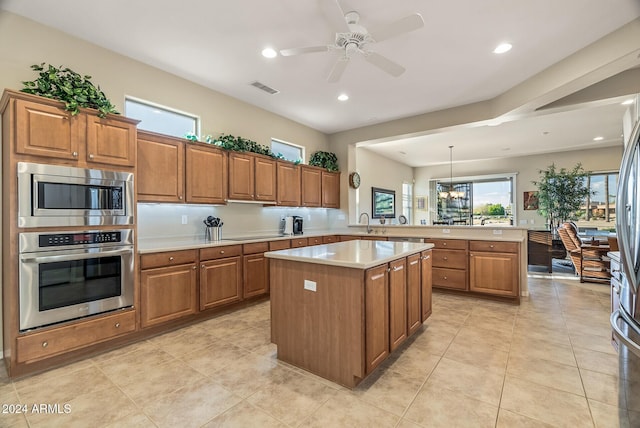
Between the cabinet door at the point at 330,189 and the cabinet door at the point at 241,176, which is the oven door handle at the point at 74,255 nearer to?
the cabinet door at the point at 241,176

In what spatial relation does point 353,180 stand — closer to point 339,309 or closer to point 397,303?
point 397,303

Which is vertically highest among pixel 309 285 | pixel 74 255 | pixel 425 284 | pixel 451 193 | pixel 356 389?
pixel 451 193

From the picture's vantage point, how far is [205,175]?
379 cm

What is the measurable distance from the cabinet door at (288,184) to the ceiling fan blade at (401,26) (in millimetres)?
2782

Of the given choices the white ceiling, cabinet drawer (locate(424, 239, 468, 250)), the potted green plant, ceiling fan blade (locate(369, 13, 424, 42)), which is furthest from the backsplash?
the potted green plant

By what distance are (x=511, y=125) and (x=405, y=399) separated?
565 cm

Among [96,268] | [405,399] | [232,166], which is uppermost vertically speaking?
[232,166]

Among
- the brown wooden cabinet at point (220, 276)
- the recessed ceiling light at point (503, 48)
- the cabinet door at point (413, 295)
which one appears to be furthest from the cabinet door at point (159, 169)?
the recessed ceiling light at point (503, 48)

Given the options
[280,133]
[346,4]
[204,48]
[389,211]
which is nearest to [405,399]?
[346,4]

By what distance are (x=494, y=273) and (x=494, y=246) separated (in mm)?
385

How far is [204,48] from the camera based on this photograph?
10.4 ft

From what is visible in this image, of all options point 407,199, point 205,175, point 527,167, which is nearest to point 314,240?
point 205,175

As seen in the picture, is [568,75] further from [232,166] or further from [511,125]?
[232,166]

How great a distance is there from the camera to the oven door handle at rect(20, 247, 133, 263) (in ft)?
7.45
